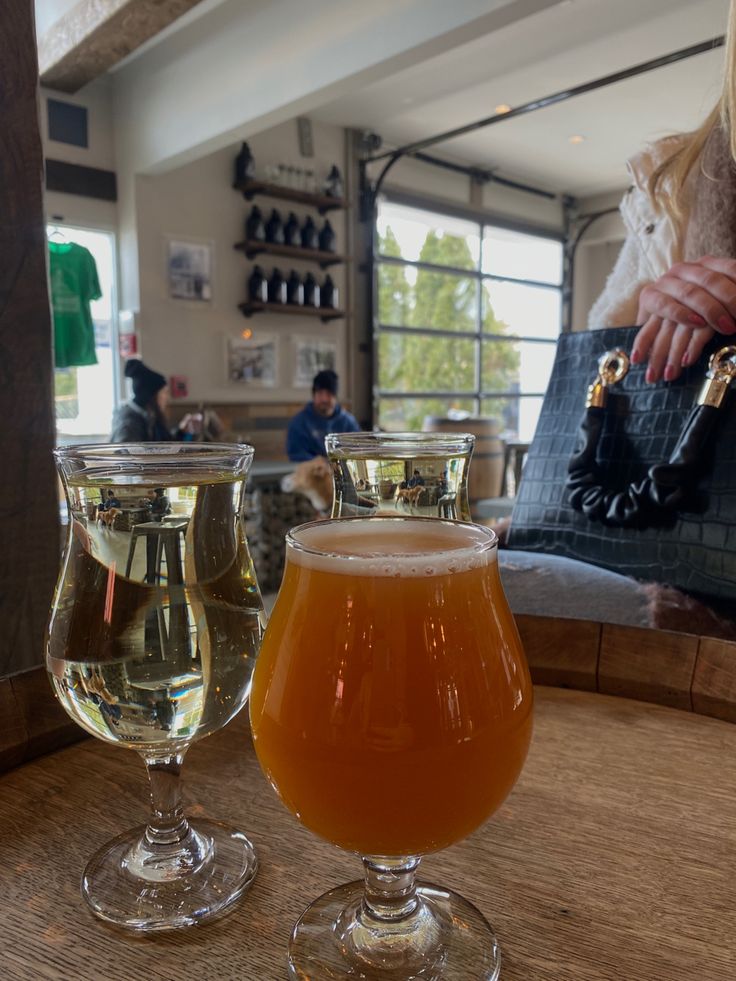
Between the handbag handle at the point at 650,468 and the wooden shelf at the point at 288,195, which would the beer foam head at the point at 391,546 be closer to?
the handbag handle at the point at 650,468

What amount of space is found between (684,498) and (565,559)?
24cm

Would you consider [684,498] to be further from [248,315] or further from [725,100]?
[248,315]

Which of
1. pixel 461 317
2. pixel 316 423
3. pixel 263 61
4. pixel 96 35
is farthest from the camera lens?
pixel 461 317

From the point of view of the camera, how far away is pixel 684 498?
1037mm

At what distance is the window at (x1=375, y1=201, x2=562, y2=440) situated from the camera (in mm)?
6887

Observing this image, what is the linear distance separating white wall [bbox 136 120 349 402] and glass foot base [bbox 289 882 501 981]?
507 centimetres

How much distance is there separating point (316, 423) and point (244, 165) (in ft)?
6.73

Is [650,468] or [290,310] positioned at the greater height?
[290,310]

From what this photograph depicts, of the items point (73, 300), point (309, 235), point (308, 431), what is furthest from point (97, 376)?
point (309, 235)

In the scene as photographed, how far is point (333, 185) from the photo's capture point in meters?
Answer: 5.83

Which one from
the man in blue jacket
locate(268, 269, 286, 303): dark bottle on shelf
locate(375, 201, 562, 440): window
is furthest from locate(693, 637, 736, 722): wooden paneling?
locate(375, 201, 562, 440): window

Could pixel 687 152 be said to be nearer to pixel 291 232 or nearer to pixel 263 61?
pixel 263 61

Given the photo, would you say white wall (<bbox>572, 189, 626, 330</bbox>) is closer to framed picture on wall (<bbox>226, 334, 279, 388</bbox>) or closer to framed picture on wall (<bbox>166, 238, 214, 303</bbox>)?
framed picture on wall (<bbox>226, 334, 279, 388</bbox>)

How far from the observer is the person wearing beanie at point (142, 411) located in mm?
4184
